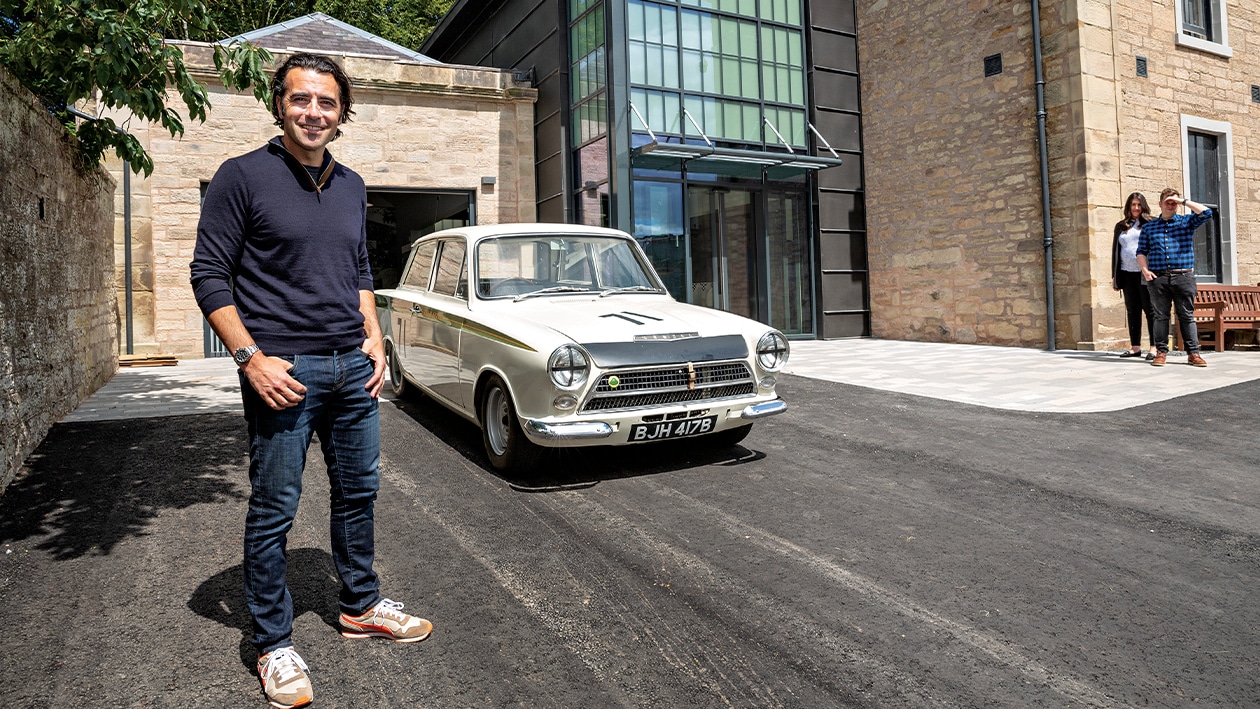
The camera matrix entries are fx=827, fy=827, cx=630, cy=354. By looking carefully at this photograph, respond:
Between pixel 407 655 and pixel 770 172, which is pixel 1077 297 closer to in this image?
pixel 770 172

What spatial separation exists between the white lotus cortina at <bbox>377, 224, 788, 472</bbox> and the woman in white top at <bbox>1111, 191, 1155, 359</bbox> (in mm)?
6907

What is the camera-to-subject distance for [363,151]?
14.4 m

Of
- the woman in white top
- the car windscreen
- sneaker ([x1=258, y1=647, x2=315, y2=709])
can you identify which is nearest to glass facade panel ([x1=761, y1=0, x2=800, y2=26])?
the woman in white top

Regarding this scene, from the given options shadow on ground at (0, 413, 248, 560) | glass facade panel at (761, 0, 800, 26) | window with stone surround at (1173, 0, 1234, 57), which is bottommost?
shadow on ground at (0, 413, 248, 560)

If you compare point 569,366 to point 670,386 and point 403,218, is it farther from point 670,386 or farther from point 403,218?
point 403,218

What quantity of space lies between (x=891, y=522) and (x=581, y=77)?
1157 cm

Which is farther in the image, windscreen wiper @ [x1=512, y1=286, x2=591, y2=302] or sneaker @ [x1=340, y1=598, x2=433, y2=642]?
windscreen wiper @ [x1=512, y1=286, x2=591, y2=302]

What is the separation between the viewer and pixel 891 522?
411cm

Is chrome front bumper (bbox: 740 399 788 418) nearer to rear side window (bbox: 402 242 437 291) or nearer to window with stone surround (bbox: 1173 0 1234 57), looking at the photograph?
rear side window (bbox: 402 242 437 291)

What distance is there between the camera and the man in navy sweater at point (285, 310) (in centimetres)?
239

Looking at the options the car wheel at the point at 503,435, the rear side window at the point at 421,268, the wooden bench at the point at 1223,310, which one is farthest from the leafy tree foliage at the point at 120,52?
the wooden bench at the point at 1223,310

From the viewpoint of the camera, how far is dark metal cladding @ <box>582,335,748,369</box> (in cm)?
469

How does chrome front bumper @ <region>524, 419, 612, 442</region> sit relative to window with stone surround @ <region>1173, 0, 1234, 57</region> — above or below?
below

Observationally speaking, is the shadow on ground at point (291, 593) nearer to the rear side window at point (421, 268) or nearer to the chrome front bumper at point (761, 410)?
the chrome front bumper at point (761, 410)
